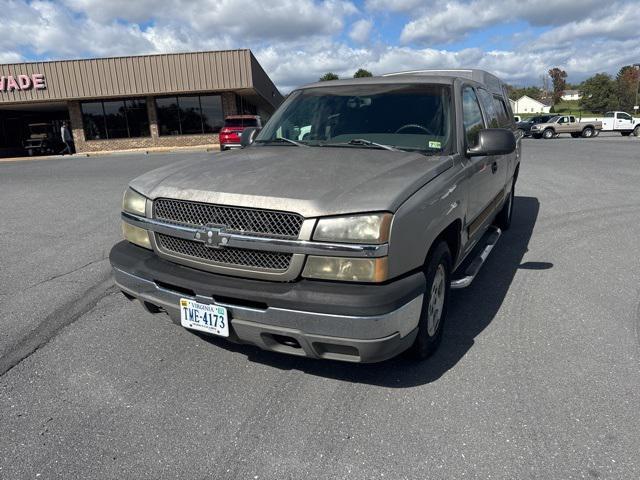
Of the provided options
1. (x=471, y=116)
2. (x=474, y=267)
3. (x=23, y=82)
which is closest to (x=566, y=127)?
(x=471, y=116)

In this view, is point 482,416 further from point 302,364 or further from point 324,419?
point 302,364

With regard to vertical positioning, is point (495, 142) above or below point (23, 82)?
below

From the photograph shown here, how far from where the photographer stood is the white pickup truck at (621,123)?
111 ft

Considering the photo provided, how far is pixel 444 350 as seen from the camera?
11.0ft

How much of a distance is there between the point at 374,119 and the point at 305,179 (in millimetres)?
1312

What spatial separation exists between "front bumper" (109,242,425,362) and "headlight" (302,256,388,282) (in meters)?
0.04

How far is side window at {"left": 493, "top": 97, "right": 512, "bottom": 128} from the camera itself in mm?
5655

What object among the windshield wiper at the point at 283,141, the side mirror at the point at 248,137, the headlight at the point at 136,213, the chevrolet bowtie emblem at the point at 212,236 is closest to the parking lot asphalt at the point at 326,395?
→ the headlight at the point at 136,213

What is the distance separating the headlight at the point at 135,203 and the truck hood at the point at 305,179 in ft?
0.15

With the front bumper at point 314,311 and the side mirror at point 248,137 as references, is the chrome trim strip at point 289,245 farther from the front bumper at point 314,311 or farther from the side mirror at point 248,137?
the side mirror at point 248,137

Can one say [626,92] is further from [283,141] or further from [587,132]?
[283,141]

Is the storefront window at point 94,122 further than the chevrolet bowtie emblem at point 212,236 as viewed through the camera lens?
Yes

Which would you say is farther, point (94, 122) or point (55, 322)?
point (94, 122)

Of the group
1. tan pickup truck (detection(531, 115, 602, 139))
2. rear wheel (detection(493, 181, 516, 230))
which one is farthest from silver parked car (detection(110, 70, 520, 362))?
tan pickup truck (detection(531, 115, 602, 139))
